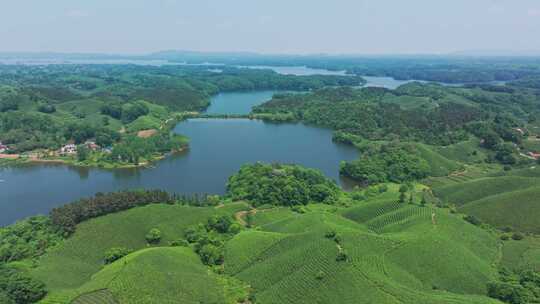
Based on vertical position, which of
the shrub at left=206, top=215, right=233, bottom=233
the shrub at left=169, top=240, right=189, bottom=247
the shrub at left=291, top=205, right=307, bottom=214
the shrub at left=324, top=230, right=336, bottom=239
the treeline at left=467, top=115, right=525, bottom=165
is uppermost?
the treeline at left=467, top=115, right=525, bottom=165

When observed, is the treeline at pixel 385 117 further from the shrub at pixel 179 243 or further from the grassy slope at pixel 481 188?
the shrub at pixel 179 243

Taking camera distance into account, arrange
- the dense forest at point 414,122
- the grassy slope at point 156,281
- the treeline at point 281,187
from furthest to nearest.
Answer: the dense forest at point 414,122 → the treeline at point 281,187 → the grassy slope at point 156,281

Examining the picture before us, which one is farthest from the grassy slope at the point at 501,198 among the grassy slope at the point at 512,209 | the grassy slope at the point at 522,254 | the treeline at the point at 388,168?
the treeline at the point at 388,168

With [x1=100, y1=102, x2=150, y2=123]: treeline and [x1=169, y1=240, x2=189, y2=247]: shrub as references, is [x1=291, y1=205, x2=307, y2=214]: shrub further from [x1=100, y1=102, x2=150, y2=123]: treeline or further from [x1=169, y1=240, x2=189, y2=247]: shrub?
[x1=100, y1=102, x2=150, y2=123]: treeline

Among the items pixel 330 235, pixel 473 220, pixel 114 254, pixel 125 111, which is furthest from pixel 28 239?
pixel 125 111

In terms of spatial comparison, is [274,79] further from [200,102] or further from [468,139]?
[468,139]

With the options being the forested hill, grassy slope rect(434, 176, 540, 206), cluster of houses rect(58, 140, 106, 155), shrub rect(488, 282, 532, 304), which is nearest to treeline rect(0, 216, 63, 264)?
the forested hill

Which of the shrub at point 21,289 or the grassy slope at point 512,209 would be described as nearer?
the shrub at point 21,289
